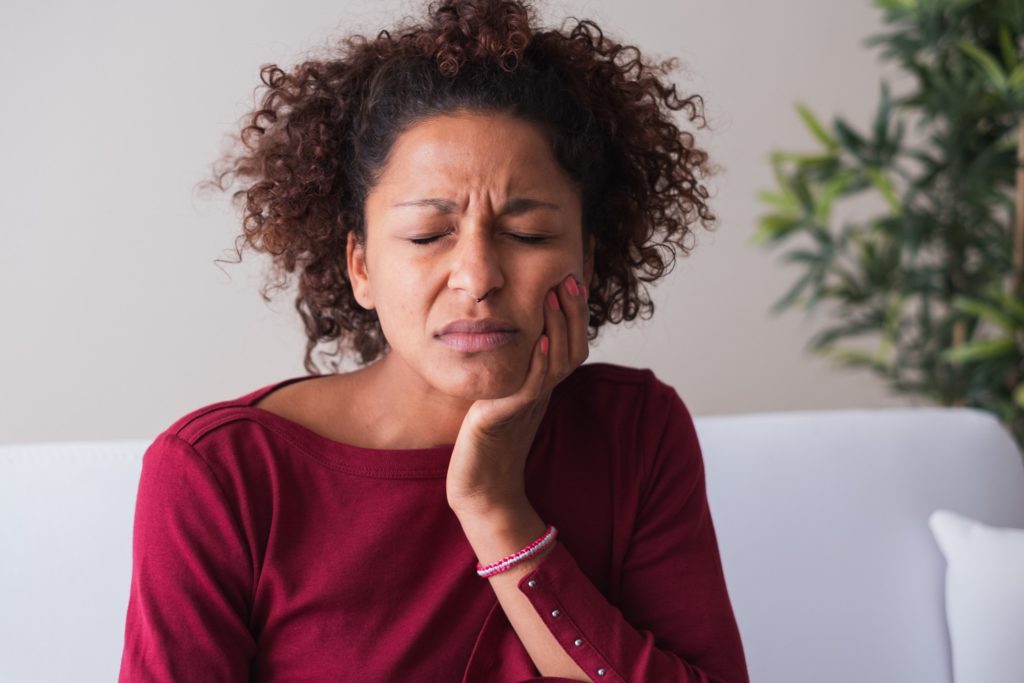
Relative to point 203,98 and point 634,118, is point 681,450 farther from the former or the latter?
point 203,98

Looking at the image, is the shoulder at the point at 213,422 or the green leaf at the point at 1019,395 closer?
the shoulder at the point at 213,422

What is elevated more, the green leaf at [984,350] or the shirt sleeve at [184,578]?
the shirt sleeve at [184,578]

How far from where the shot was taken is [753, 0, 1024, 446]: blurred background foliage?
2.99m

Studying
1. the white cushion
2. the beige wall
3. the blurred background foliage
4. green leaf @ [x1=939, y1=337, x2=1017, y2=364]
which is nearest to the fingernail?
the white cushion

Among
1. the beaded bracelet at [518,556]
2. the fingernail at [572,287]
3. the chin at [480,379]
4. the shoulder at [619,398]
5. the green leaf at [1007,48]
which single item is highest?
the green leaf at [1007,48]

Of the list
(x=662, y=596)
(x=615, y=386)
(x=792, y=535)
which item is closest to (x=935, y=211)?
(x=792, y=535)

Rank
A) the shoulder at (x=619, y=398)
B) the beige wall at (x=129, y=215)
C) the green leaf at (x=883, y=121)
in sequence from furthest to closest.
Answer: the green leaf at (x=883, y=121)
the beige wall at (x=129, y=215)
the shoulder at (x=619, y=398)

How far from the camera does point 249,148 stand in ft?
5.15

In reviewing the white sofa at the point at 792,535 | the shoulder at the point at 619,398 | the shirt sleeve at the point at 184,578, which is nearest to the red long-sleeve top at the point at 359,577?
the shirt sleeve at the point at 184,578

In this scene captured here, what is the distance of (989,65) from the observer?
115 inches

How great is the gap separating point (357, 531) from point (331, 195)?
0.46 m

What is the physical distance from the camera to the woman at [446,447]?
1243mm

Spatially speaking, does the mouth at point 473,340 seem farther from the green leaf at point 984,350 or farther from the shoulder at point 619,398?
the green leaf at point 984,350

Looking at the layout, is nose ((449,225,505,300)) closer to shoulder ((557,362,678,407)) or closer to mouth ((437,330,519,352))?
mouth ((437,330,519,352))
